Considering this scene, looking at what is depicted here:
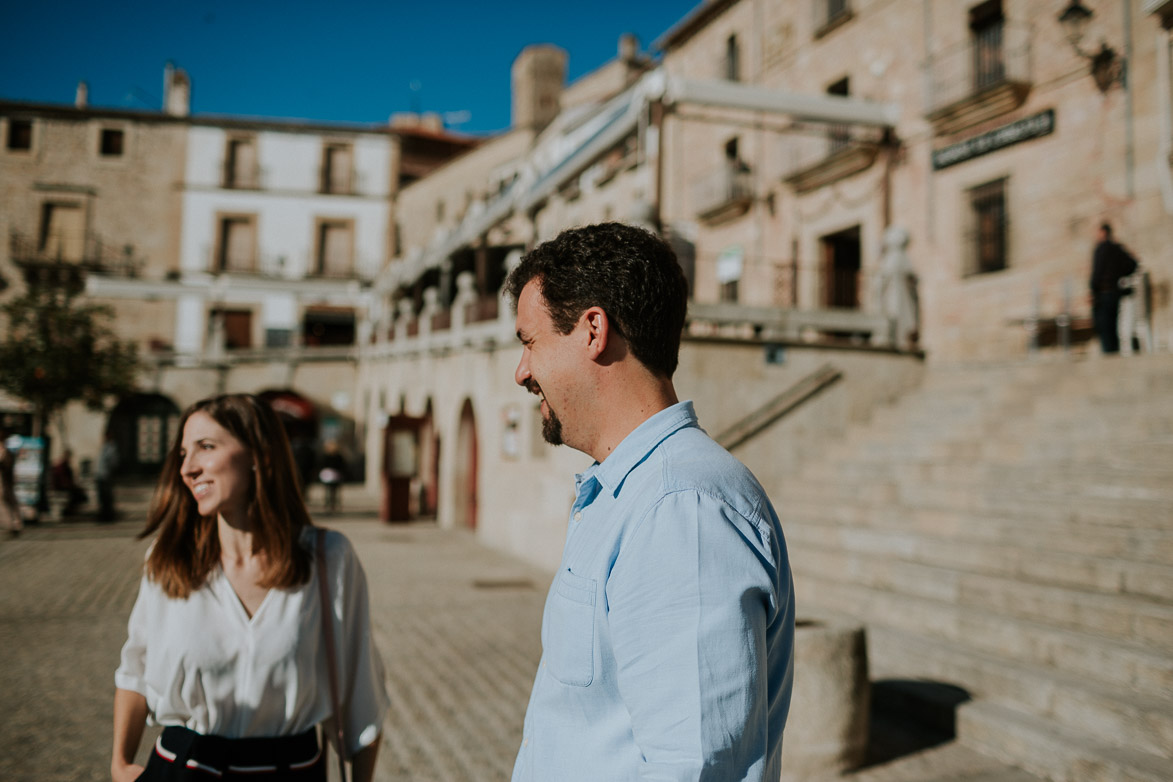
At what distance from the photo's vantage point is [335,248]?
39.4 meters

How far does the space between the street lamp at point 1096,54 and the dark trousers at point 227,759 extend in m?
13.4

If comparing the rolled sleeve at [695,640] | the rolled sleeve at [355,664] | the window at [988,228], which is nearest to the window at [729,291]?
the window at [988,228]

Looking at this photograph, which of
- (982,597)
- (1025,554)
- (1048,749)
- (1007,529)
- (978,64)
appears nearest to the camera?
(1048,749)

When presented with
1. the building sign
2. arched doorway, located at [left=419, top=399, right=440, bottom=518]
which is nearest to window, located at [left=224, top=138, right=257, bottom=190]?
arched doorway, located at [left=419, top=399, right=440, bottom=518]

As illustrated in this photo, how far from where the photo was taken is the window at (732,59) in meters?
20.6

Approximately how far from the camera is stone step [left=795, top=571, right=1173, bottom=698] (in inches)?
186

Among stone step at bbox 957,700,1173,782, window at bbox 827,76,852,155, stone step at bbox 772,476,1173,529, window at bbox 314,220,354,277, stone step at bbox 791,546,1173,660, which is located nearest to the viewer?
stone step at bbox 957,700,1173,782

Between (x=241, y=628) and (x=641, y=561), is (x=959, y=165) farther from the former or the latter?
(x=641, y=561)

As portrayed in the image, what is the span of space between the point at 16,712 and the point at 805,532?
6.68 m

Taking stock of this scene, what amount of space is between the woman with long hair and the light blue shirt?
1.26 m

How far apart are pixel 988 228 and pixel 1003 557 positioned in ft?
29.5

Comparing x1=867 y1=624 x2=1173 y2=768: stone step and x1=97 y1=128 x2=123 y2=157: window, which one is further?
x1=97 y1=128 x2=123 y2=157: window

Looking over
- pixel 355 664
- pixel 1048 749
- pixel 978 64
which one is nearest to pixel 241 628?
pixel 355 664

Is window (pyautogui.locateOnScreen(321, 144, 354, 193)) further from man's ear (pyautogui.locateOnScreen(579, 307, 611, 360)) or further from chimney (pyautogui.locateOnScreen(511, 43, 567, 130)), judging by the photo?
man's ear (pyautogui.locateOnScreen(579, 307, 611, 360))
